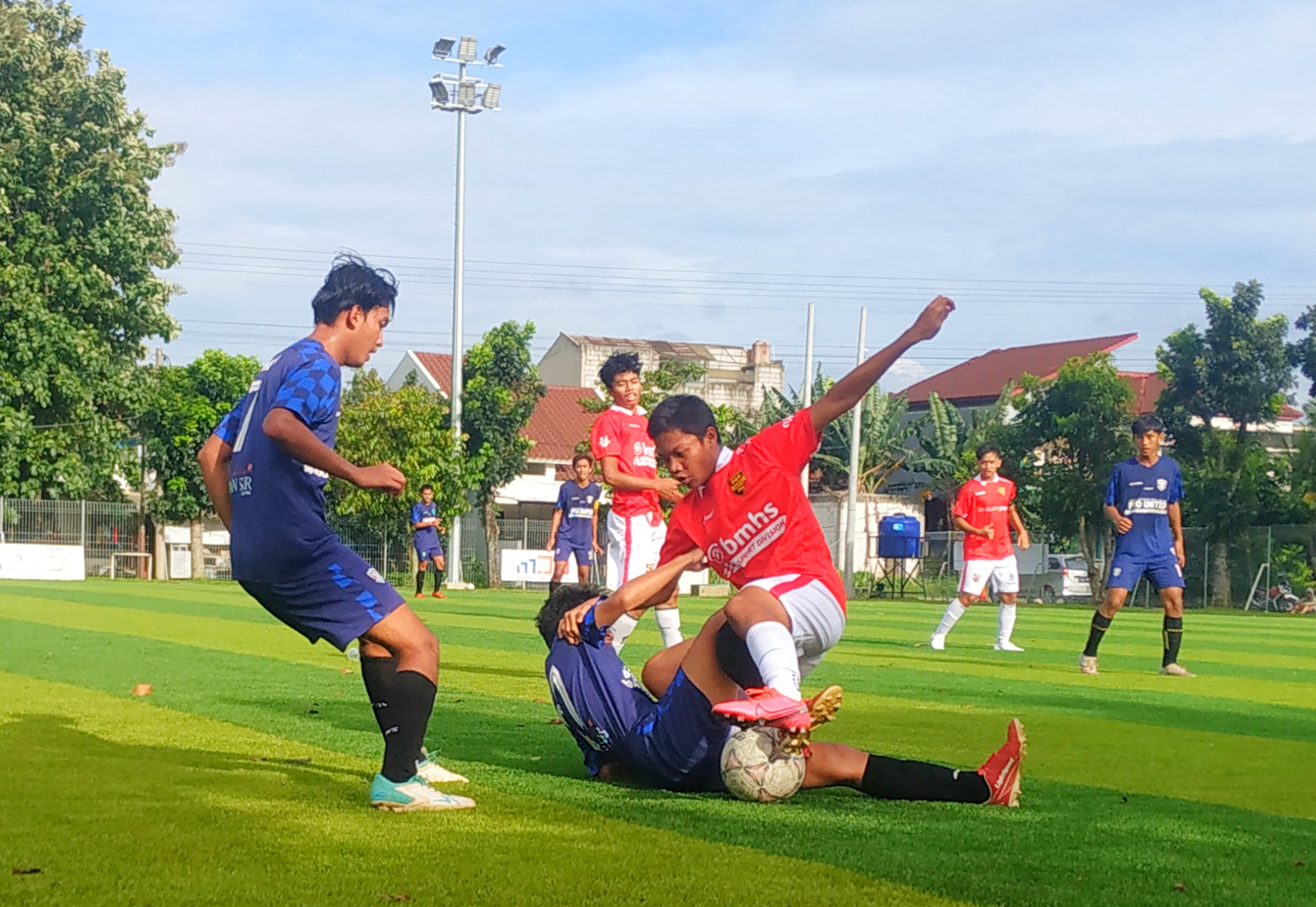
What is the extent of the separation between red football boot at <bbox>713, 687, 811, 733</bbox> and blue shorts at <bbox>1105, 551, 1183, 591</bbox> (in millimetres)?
8506

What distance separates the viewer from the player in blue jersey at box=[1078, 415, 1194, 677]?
13.0m

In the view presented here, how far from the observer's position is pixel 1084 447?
43.7 metres

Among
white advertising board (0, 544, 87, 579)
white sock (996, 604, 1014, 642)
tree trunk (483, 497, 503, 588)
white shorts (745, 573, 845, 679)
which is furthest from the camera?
tree trunk (483, 497, 503, 588)

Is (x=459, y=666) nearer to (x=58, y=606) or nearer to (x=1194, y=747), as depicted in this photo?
(x=1194, y=747)

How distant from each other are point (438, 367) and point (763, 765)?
67.7 meters

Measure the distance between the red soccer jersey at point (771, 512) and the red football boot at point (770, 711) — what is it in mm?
778

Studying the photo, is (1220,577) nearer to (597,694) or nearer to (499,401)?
(499,401)

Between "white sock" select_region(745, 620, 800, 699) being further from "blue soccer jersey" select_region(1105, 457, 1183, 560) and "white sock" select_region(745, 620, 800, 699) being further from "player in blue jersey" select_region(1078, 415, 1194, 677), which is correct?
"blue soccer jersey" select_region(1105, 457, 1183, 560)

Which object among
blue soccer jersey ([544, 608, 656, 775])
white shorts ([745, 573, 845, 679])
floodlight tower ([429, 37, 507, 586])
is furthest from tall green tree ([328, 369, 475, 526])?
white shorts ([745, 573, 845, 679])

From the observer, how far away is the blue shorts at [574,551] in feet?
69.8

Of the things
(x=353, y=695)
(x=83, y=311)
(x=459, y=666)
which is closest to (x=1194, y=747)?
(x=353, y=695)

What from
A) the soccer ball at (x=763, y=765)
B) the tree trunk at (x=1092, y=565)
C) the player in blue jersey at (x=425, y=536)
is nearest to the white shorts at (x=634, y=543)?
the soccer ball at (x=763, y=765)

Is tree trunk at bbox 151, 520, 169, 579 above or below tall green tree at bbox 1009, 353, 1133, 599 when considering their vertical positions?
below

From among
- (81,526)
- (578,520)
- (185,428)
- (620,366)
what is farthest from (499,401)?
(620,366)
